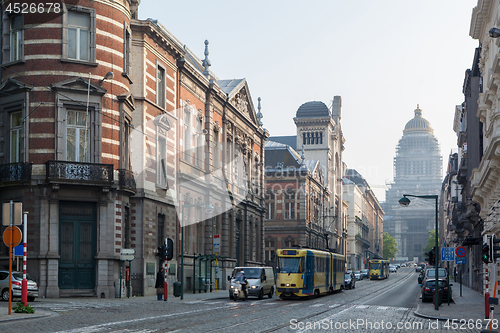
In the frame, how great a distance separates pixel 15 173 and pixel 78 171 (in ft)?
10.1

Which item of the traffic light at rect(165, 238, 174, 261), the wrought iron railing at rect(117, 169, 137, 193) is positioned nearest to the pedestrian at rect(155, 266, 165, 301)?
the traffic light at rect(165, 238, 174, 261)

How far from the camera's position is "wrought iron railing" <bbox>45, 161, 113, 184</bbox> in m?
33.9

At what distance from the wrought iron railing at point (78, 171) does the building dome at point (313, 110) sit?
303 feet

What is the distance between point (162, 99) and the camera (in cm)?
4475

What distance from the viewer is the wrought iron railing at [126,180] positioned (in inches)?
1435

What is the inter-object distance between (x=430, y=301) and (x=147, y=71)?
21.6 m

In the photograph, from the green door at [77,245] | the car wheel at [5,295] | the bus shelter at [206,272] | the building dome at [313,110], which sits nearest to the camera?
the car wheel at [5,295]

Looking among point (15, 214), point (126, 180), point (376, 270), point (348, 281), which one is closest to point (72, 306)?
point (15, 214)

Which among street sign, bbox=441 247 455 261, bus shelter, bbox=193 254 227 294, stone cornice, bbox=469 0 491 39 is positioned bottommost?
bus shelter, bbox=193 254 227 294

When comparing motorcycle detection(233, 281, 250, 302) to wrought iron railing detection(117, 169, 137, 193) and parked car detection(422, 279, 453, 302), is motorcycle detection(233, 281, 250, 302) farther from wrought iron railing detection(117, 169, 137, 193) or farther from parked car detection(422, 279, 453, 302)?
parked car detection(422, 279, 453, 302)

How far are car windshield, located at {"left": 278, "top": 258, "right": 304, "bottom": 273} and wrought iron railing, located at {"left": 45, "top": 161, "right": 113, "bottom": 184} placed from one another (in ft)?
38.8

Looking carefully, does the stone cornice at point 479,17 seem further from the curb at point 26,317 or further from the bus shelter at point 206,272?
the curb at point 26,317

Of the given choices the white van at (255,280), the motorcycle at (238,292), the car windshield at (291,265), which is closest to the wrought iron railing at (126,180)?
the motorcycle at (238,292)

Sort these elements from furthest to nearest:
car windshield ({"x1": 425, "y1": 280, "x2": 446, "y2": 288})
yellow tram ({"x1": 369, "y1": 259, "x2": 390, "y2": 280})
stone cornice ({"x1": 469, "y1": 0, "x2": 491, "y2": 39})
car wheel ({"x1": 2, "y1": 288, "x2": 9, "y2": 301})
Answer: yellow tram ({"x1": 369, "y1": 259, "x2": 390, "y2": 280}) → stone cornice ({"x1": 469, "y1": 0, "x2": 491, "y2": 39}) → car windshield ({"x1": 425, "y1": 280, "x2": 446, "y2": 288}) → car wheel ({"x1": 2, "y1": 288, "x2": 9, "y2": 301})
